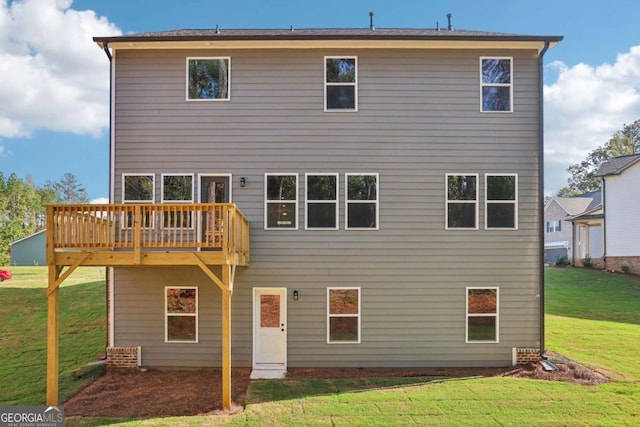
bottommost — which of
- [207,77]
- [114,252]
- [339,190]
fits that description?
[114,252]

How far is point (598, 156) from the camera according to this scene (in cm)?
4972

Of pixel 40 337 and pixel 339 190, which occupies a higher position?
pixel 339 190

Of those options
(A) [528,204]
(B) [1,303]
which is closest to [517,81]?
(A) [528,204]

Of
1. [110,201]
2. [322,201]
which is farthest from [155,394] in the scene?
[322,201]

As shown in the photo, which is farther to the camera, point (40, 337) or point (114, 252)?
point (40, 337)

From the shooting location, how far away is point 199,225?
7.80 meters

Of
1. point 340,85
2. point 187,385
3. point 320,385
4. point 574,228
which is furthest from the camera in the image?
point 574,228

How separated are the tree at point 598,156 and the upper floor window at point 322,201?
41252 mm

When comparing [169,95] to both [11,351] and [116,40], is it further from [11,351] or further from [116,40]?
[11,351]

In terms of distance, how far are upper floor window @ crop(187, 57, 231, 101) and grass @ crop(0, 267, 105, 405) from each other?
6862 mm

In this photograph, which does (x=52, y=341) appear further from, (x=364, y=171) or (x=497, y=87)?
(x=497, y=87)

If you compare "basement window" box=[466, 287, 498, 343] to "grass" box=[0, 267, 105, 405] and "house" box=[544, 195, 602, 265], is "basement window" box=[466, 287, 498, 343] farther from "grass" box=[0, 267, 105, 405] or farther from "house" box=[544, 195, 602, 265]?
"house" box=[544, 195, 602, 265]

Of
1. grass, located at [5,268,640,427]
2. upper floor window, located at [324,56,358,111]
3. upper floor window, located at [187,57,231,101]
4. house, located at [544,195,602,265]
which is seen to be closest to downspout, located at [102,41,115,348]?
grass, located at [5,268,640,427]

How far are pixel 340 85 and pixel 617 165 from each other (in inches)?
805
